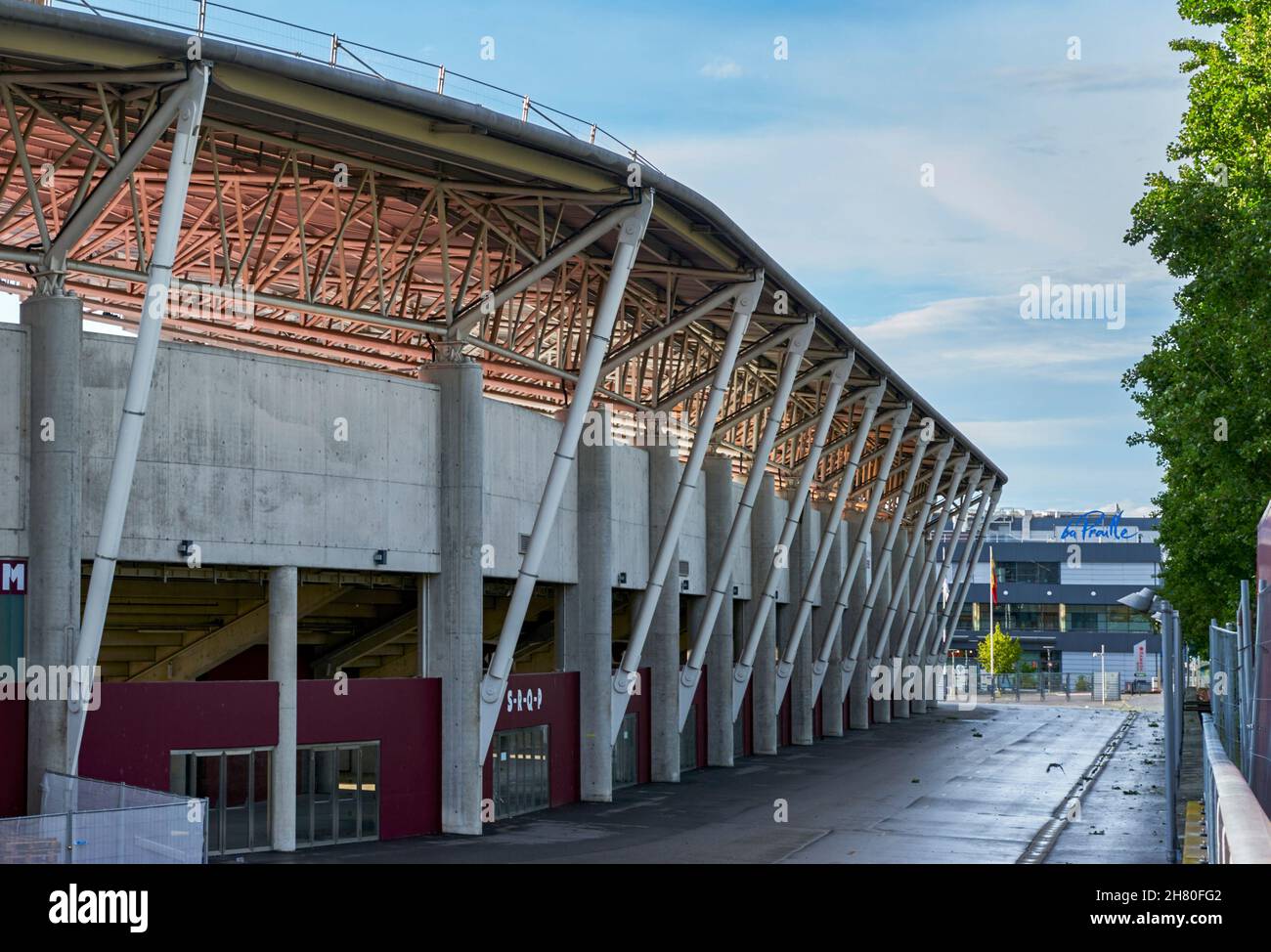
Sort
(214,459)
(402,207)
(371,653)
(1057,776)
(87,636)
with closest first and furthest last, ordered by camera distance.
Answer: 1. (87,636)
2. (214,459)
3. (402,207)
4. (371,653)
5. (1057,776)

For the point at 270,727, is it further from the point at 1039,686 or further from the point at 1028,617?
the point at 1028,617

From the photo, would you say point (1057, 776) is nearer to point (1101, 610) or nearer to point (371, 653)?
point (371, 653)

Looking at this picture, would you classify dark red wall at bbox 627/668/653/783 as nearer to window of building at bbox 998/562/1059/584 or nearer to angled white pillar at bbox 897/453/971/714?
angled white pillar at bbox 897/453/971/714

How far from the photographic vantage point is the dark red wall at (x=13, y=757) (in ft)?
79.5

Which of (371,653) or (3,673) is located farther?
(371,653)

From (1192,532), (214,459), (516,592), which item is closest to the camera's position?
(214,459)

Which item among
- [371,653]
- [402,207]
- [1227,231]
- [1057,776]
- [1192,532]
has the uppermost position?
[402,207]

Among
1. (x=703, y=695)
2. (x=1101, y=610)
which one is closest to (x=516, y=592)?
(x=703, y=695)

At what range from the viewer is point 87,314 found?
43.5m

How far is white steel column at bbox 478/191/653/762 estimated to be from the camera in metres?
31.6

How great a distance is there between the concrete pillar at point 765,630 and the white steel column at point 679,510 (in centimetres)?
A: 1579

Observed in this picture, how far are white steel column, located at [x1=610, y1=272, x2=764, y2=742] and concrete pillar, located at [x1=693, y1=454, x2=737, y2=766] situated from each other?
9815mm

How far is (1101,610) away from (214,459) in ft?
382
